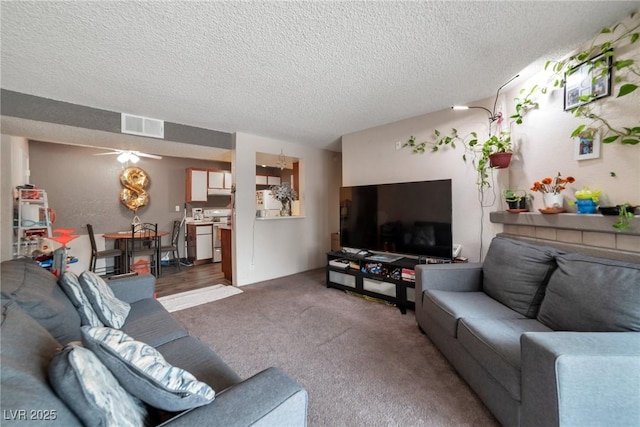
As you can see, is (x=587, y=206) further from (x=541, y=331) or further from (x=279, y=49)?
(x=279, y=49)

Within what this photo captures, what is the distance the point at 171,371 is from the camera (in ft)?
2.77

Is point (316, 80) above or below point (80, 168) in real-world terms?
above

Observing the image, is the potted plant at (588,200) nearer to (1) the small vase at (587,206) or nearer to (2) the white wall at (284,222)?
(1) the small vase at (587,206)

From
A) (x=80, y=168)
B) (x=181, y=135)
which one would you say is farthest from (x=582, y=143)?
(x=80, y=168)

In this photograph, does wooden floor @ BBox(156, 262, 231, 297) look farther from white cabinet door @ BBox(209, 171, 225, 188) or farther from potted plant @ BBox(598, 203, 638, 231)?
potted plant @ BBox(598, 203, 638, 231)

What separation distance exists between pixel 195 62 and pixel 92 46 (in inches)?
25.5

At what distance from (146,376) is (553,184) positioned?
2855 mm

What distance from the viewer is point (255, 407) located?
811 mm

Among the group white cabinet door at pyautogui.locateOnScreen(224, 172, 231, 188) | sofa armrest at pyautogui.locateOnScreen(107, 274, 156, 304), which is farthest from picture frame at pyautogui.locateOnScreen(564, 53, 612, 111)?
white cabinet door at pyautogui.locateOnScreen(224, 172, 231, 188)

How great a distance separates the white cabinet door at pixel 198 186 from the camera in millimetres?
5559

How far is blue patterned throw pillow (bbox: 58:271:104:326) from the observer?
152 cm

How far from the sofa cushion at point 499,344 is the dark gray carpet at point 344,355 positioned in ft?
1.08

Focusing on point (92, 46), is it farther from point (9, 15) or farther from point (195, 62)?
point (195, 62)

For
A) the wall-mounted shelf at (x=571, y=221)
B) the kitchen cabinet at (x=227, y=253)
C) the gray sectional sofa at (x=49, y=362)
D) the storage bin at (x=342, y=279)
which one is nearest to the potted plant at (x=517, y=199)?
the wall-mounted shelf at (x=571, y=221)
